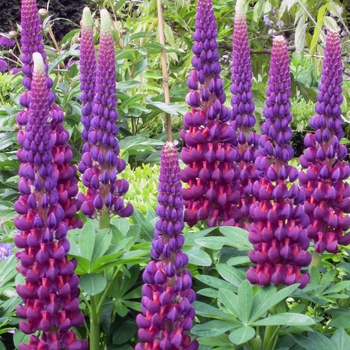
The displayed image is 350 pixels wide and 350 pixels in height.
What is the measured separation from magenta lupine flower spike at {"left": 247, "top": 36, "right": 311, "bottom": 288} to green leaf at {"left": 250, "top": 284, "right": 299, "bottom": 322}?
3cm

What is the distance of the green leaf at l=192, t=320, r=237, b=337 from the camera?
1415 mm

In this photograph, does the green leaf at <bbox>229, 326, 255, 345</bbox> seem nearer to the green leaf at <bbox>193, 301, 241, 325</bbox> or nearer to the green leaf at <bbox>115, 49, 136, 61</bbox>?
the green leaf at <bbox>193, 301, 241, 325</bbox>

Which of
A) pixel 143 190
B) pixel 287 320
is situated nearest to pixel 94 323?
pixel 287 320

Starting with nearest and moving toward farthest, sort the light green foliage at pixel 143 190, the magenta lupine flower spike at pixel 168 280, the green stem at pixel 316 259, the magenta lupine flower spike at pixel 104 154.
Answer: the magenta lupine flower spike at pixel 168 280, the magenta lupine flower spike at pixel 104 154, the green stem at pixel 316 259, the light green foliage at pixel 143 190

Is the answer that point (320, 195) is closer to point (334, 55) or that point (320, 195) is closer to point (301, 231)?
point (301, 231)

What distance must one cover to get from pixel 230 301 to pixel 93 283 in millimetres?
348

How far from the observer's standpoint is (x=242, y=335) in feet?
4.47

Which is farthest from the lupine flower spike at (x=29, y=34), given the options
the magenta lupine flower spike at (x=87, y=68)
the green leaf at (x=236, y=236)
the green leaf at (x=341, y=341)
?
the green leaf at (x=341, y=341)

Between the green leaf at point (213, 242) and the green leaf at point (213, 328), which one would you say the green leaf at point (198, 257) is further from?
the green leaf at point (213, 328)

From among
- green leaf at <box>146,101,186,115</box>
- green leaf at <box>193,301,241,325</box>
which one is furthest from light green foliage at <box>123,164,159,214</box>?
green leaf at <box>193,301,241,325</box>

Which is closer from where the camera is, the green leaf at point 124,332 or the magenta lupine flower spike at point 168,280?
the magenta lupine flower spike at point 168,280

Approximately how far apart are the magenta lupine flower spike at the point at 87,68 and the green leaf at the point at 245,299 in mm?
633

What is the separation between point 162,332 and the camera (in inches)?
53.9

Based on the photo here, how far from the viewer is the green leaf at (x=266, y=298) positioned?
140 cm
